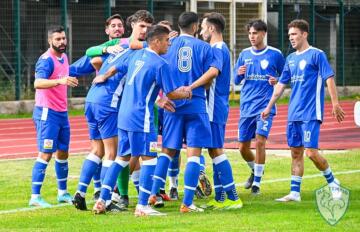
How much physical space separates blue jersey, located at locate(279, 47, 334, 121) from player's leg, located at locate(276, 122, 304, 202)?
0.14m

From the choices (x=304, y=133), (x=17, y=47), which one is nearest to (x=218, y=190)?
(x=304, y=133)

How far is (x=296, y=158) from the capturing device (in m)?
13.1

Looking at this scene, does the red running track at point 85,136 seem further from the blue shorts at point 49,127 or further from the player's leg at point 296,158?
the player's leg at point 296,158

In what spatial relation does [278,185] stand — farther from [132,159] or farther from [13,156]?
[13,156]

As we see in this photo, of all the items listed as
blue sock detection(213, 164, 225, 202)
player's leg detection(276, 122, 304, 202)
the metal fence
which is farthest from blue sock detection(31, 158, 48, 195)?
the metal fence

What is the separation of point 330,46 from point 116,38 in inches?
1072

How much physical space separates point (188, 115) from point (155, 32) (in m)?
1.08

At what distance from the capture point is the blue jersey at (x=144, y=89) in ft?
38.2

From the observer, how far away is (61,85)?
43.3ft

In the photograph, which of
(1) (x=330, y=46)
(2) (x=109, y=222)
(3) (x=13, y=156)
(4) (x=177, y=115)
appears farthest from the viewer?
(1) (x=330, y=46)

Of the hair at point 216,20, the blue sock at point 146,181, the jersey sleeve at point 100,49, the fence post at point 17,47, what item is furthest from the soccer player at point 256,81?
the fence post at point 17,47

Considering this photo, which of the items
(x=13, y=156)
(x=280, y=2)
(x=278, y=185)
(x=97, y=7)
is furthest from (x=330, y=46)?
(x=278, y=185)

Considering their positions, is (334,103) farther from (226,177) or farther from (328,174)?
(226,177)

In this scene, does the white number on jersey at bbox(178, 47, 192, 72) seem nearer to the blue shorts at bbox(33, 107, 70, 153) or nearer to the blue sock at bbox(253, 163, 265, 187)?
the blue shorts at bbox(33, 107, 70, 153)
